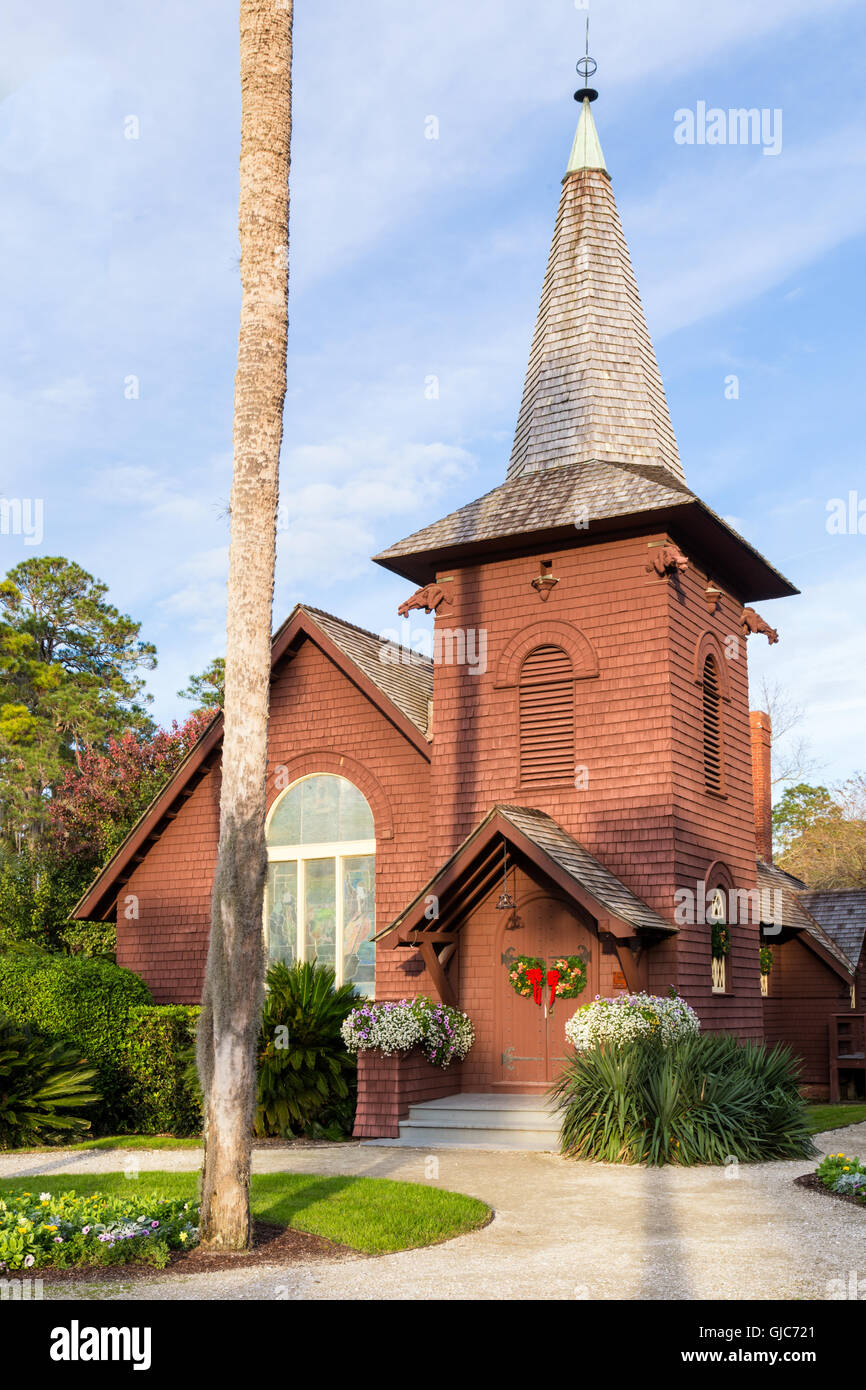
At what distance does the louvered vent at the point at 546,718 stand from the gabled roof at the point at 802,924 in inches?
226

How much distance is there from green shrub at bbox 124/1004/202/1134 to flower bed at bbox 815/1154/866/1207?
849 cm

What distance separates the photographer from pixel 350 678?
18.6 metres

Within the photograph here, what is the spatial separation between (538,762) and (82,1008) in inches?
262

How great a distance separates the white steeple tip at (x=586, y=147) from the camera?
20594 millimetres

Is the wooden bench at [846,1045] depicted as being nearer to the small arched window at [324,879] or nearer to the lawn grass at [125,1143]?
the small arched window at [324,879]

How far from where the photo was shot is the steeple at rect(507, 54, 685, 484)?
1875 centimetres

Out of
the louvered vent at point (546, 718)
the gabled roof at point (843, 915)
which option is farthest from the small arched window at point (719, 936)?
the gabled roof at point (843, 915)

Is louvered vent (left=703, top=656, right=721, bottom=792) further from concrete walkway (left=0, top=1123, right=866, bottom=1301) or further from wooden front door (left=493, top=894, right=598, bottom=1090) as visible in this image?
concrete walkway (left=0, top=1123, right=866, bottom=1301)

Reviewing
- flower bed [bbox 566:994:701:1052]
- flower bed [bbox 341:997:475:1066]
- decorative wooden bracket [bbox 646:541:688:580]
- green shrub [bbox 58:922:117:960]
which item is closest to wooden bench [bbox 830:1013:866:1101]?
flower bed [bbox 566:994:701:1052]
